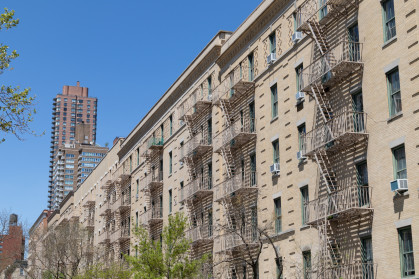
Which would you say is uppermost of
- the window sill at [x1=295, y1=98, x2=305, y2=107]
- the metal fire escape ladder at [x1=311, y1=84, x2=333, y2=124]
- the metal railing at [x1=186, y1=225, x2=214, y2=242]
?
the window sill at [x1=295, y1=98, x2=305, y2=107]

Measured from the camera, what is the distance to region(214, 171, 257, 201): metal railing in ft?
131

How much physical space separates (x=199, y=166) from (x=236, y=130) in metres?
7.81

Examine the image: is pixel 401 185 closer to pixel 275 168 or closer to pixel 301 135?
pixel 301 135

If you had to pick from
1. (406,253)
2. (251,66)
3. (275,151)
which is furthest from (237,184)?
(406,253)

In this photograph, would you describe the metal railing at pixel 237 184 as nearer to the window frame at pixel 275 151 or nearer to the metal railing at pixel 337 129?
the window frame at pixel 275 151

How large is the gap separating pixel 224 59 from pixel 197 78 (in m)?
5.58

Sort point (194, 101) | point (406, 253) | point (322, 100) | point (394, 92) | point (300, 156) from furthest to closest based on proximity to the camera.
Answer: point (194, 101) → point (300, 156) → point (322, 100) → point (394, 92) → point (406, 253)

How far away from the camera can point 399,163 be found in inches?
1066

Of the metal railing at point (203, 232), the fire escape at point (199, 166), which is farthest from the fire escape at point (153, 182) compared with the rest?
the metal railing at point (203, 232)

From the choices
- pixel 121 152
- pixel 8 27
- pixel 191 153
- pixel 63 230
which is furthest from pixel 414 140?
pixel 63 230

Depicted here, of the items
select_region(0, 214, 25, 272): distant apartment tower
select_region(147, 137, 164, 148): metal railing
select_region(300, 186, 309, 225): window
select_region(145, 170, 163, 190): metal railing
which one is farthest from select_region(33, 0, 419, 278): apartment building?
select_region(0, 214, 25, 272): distant apartment tower

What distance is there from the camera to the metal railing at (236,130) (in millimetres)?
40750

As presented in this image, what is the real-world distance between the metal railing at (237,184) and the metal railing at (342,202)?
26.6 feet

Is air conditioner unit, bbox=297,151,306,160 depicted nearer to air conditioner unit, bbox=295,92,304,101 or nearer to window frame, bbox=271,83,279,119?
air conditioner unit, bbox=295,92,304,101
